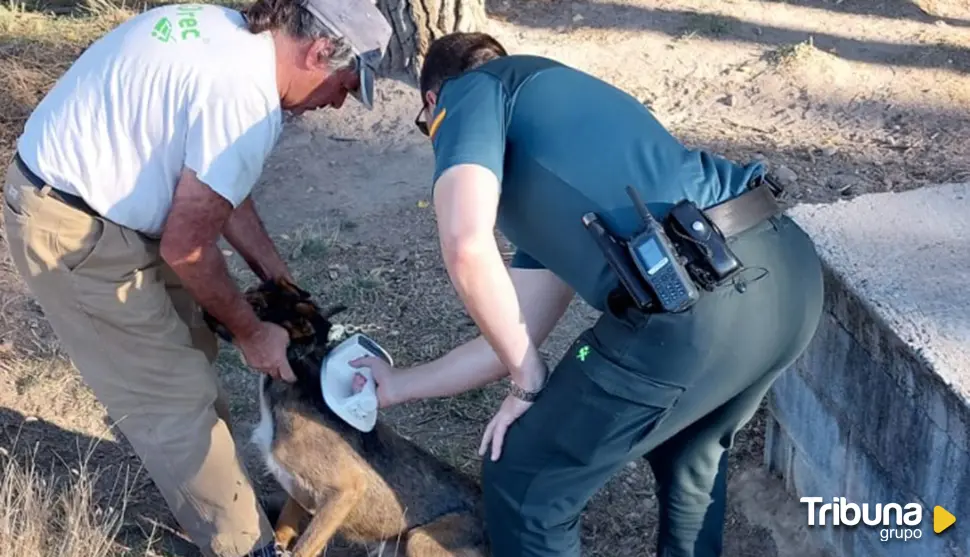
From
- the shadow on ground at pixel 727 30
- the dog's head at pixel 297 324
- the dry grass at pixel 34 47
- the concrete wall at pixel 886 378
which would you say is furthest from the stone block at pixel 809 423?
the dry grass at pixel 34 47

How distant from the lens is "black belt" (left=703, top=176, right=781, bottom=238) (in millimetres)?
3143

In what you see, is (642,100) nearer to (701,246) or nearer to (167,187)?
(167,187)

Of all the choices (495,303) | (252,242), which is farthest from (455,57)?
(252,242)

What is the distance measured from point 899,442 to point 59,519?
10.6 ft

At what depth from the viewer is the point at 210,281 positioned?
3.84 metres

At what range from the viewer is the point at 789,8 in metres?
8.94

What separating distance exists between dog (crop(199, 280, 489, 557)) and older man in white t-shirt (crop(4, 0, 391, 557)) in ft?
0.35

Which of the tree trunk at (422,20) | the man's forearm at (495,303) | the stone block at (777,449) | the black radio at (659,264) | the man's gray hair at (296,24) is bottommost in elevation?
the stone block at (777,449)

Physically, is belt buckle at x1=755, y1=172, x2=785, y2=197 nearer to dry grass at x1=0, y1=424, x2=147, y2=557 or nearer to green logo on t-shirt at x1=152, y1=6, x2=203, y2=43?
green logo on t-shirt at x1=152, y1=6, x2=203, y2=43

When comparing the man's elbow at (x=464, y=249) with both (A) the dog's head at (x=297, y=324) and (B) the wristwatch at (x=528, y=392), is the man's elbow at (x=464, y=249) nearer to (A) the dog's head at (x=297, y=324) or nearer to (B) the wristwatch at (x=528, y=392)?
(B) the wristwatch at (x=528, y=392)

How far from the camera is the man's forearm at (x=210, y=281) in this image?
3789 mm

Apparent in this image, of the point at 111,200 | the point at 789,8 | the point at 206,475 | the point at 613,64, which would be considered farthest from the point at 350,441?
the point at 789,8

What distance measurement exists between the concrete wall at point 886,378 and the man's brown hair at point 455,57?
1.67m

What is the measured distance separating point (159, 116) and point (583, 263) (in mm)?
1522
